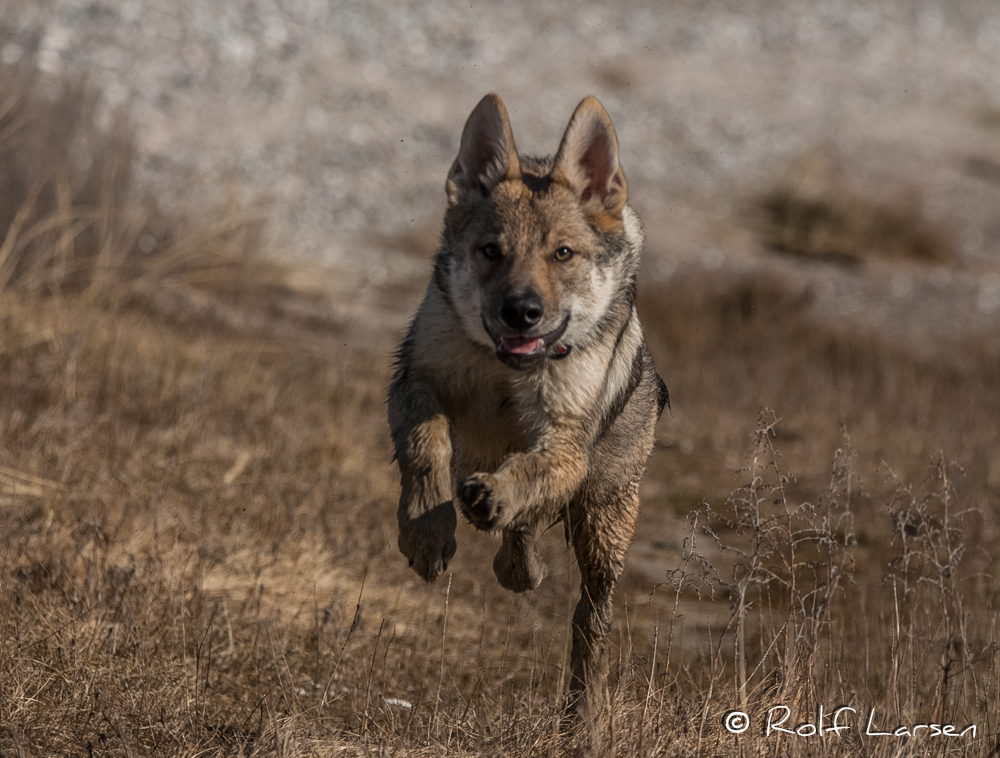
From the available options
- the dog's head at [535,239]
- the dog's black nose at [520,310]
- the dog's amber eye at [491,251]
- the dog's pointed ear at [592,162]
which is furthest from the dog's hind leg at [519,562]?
the dog's pointed ear at [592,162]

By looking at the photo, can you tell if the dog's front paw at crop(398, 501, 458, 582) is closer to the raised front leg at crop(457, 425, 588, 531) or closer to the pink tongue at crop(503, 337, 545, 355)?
the raised front leg at crop(457, 425, 588, 531)

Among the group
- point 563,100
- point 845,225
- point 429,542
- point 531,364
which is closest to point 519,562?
point 429,542

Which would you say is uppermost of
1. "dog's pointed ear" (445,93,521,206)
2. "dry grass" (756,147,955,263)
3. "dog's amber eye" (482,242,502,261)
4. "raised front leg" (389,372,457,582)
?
"dry grass" (756,147,955,263)

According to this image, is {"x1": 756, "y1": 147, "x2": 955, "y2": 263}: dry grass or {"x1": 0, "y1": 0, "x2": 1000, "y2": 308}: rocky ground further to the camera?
{"x1": 756, "y1": 147, "x2": 955, "y2": 263}: dry grass

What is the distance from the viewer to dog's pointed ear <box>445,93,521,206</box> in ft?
14.6

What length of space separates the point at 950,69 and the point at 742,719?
35.0 m

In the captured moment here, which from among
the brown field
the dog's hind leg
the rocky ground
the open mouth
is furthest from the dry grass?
the open mouth

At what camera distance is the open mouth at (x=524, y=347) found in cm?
403

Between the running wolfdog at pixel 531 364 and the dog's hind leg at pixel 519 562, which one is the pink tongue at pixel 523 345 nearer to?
the running wolfdog at pixel 531 364

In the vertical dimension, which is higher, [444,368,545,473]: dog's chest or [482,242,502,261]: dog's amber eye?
[482,242,502,261]: dog's amber eye

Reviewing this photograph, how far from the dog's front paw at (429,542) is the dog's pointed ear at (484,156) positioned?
4.61 feet

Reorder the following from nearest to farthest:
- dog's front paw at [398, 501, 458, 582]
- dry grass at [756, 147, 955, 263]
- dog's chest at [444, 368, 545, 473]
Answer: dog's front paw at [398, 501, 458, 582], dog's chest at [444, 368, 545, 473], dry grass at [756, 147, 955, 263]

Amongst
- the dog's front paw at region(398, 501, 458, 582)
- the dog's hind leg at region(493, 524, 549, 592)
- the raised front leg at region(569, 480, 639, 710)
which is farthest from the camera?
the raised front leg at region(569, 480, 639, 710)

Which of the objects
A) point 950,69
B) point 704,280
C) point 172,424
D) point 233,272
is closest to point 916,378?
point 704,280
